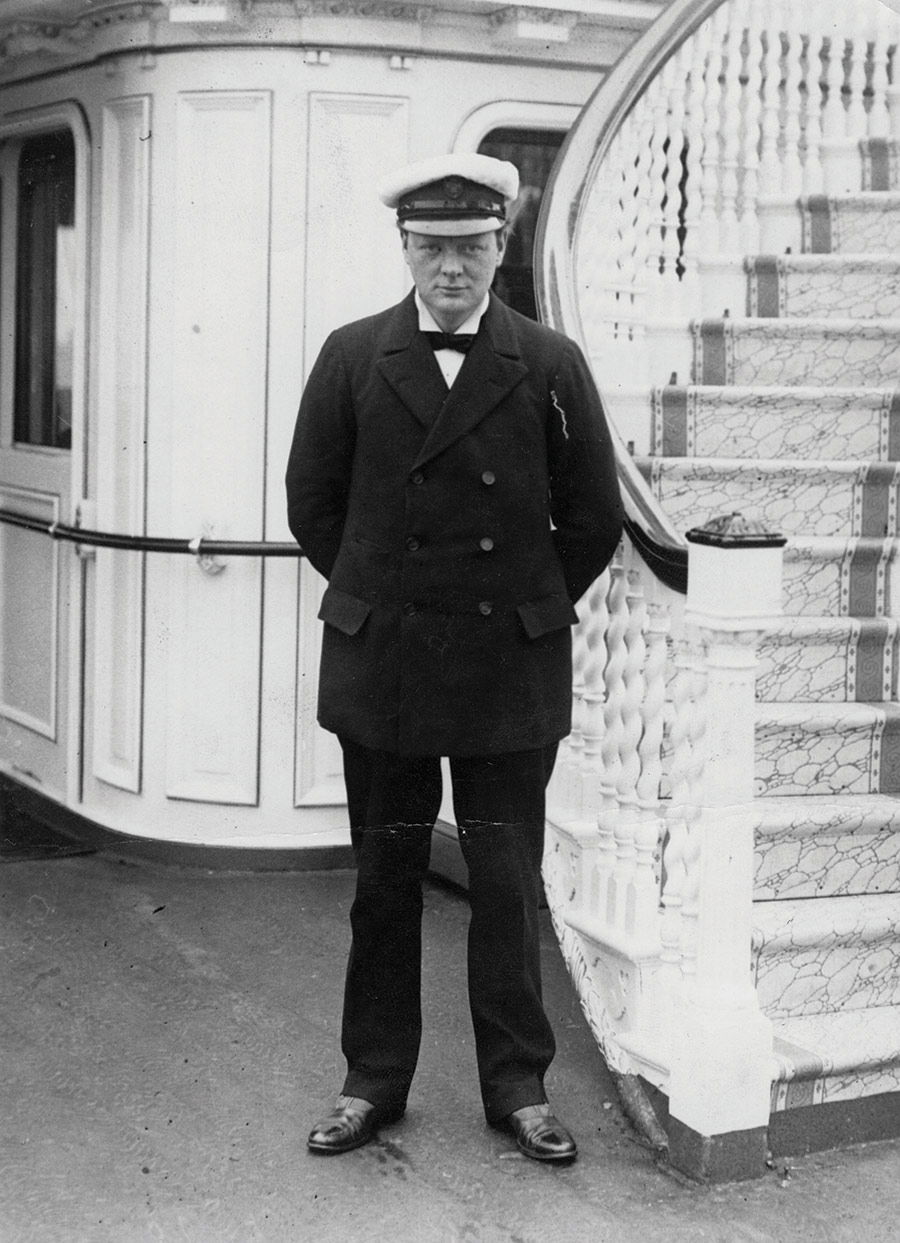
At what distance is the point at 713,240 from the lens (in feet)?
19.7

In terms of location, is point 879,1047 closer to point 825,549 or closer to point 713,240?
point 825,549

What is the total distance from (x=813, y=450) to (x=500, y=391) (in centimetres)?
219

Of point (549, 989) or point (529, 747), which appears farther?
point (549, 989)

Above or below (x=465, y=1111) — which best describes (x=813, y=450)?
above

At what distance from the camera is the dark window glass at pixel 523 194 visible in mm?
5684

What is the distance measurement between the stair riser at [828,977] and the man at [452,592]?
1.98 ft

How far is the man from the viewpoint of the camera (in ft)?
11.7

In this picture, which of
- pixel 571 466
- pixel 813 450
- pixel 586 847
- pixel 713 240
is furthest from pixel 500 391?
pixel 713 240

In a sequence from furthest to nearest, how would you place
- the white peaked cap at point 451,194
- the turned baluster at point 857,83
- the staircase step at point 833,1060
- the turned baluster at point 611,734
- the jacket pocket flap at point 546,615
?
the turned baluster at point 857,83 → the turned baluster at point 611,734 → the staircase step at point 833,1060 → the jacket pocket flap at point 546,615 → the white peaked cap at point 451,194

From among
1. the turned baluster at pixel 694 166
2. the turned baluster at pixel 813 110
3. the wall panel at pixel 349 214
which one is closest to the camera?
the wall panel at pixel 349 214

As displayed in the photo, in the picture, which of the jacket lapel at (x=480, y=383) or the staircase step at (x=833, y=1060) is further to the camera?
the staircase step at (x=833, y=1060)

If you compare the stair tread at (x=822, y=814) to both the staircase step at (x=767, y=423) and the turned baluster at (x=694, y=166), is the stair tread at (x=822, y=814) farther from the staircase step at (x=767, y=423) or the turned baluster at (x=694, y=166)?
the turned baluster at (x=694, y=166)

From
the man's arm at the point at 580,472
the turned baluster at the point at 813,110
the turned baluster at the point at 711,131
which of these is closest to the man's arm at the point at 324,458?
the man's arm at the point at 580,472

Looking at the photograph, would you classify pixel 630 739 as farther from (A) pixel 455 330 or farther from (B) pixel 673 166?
(B) pixel 673 166
